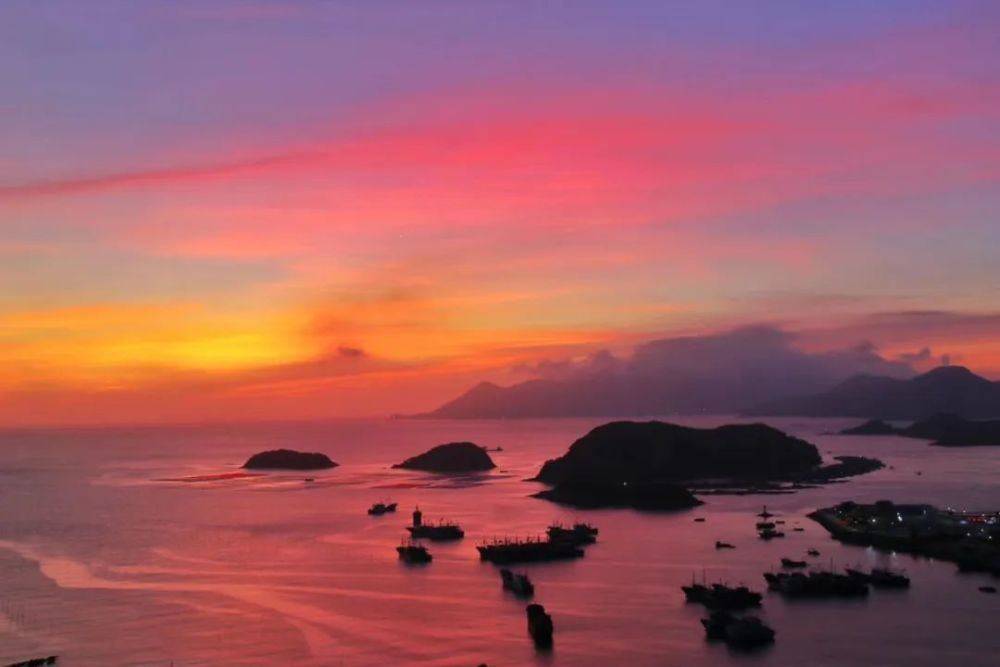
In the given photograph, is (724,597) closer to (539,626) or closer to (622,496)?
(539,626)

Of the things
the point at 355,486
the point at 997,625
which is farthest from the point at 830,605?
the point at 355,486

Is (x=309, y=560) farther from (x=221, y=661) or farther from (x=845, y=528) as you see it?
(x=845, y=528)

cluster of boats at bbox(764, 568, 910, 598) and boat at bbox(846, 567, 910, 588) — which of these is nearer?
cluster of boats at bbox(764, 568, 910, 598)

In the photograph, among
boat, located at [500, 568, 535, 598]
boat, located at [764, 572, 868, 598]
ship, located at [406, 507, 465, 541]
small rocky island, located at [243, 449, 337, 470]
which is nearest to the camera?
boat, located at [764, 572, 868, 598]

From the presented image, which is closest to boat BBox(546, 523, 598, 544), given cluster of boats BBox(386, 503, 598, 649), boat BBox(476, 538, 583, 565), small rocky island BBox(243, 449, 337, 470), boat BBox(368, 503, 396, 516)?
cluster of boats BBox(386, 503, 598, 649)

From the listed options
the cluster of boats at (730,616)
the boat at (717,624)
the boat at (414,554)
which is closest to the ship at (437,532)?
the boat at (414,554)

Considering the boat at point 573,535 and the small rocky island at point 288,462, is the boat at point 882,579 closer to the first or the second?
the boat at point 573,535

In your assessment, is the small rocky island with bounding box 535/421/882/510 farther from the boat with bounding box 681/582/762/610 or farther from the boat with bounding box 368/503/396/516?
the boat with bounding box 681/582/762/610
